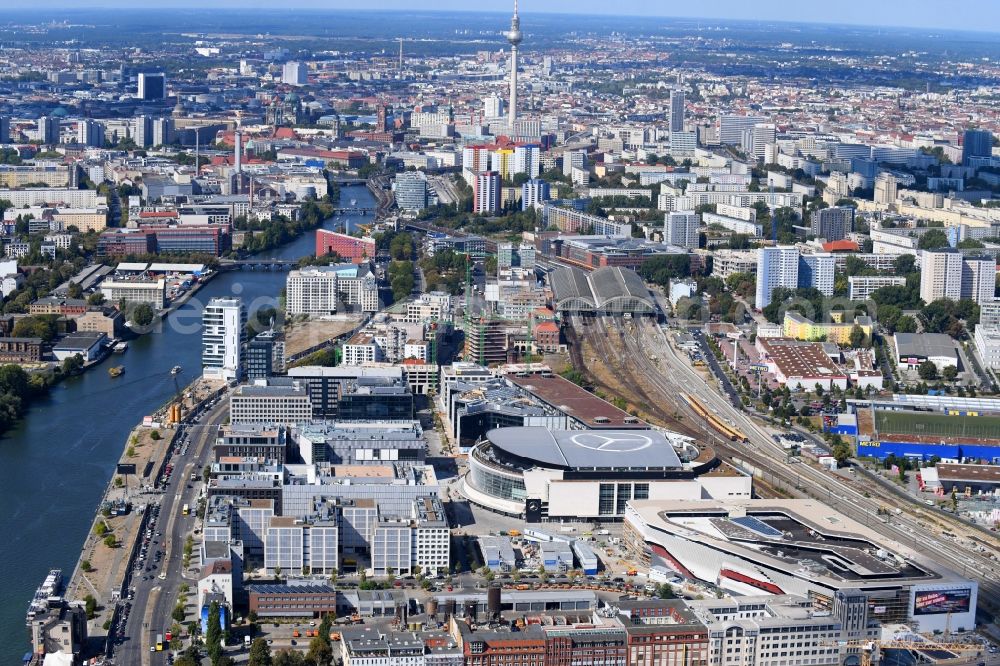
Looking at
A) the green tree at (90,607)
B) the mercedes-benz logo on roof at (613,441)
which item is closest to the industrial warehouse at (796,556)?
the mercedes-benz logo on roof at (613,441)

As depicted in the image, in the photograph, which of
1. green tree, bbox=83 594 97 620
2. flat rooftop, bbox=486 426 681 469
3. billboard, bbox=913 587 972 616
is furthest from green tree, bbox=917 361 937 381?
green tree, bbox=83 594 97 620

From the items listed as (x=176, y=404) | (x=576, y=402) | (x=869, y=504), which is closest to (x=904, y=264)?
(x=576, y=402)

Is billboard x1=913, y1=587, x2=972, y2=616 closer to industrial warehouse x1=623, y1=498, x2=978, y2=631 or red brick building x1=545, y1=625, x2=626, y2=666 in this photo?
industrial warehouse x1=623, y1=498, x2=978, y2=631

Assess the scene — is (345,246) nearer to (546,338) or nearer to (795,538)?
(546,338)

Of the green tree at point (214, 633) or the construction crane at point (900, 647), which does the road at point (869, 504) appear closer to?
the construction crane at point (900, 647)

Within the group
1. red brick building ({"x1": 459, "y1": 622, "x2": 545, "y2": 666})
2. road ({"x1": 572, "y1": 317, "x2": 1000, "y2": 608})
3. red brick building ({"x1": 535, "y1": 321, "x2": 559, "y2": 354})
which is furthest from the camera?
red brick building ({"x1": 535, "y1": 321, "x2": 559, "y2": 354})
